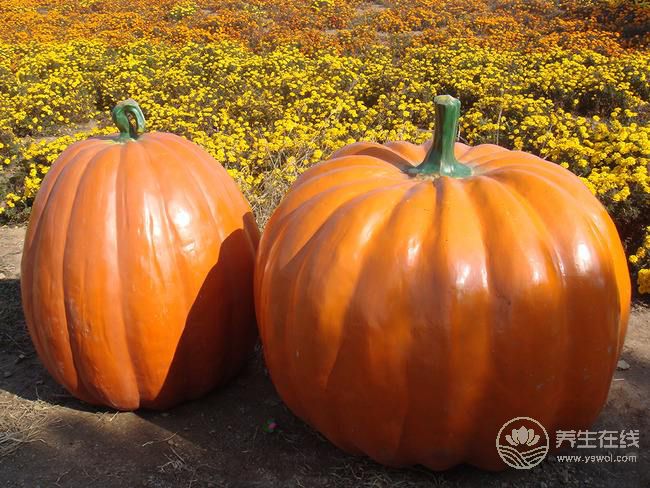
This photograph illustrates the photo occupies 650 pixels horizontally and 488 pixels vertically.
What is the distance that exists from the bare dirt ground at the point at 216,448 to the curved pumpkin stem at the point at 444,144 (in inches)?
41.6

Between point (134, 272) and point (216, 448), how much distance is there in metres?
0.74

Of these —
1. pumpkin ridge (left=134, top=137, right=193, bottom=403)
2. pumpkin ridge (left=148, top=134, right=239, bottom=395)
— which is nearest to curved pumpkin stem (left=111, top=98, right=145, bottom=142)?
pumpkin ridge (left=148, top=134, right=239, bottom=395)

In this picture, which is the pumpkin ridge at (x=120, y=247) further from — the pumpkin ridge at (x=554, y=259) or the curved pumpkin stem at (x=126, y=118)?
the pumpkin ridge at (x=554, y=259)

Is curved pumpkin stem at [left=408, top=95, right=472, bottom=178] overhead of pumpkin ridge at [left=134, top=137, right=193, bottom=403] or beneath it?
overhead

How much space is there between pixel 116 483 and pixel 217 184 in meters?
1.20

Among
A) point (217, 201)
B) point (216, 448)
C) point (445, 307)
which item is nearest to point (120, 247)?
point (217, 201)

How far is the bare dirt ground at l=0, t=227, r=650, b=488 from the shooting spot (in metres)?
2.20

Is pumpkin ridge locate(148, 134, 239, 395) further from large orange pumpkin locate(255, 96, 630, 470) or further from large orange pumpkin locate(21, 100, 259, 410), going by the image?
large orange pumpkin locate(255, 96, 630, 470)

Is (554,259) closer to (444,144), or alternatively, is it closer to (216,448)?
(444,144)

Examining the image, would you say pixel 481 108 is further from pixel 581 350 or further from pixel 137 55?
pixel 137 55

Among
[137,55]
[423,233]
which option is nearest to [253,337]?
[423,233]

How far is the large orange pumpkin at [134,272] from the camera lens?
2.32 meters

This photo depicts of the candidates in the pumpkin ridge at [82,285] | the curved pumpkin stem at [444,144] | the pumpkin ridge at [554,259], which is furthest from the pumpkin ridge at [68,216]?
the pumpkin ridge at [554,259]

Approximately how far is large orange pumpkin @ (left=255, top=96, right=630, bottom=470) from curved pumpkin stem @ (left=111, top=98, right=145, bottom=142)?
90 cm
